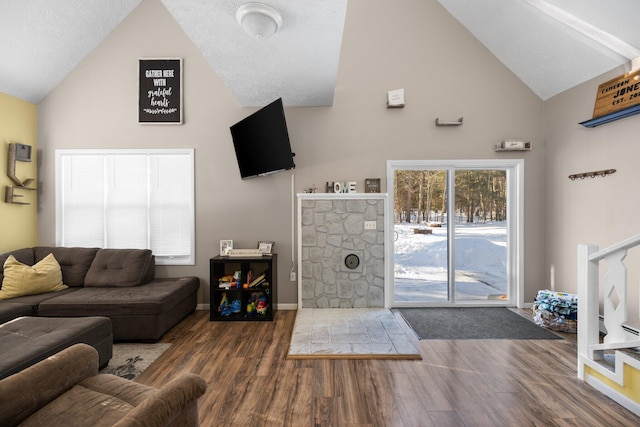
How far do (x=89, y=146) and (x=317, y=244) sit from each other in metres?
3.19

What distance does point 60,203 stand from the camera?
155 inches

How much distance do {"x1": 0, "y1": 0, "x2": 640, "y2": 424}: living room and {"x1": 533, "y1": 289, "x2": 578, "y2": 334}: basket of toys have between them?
0.61m

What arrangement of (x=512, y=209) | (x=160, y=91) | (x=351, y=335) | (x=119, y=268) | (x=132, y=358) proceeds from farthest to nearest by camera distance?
1. (x=512, y=209)
2. (x=160, y=91)
3. (x=119, y=268)
4. (x=351, y=335)
5. (x=132, y=358)

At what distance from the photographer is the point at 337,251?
13.0ft

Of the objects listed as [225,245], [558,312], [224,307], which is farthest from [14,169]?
[558,312]

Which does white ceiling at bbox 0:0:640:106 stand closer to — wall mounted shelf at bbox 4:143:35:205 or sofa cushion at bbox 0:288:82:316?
wall mounted shelf at bbox 4:143:35:205

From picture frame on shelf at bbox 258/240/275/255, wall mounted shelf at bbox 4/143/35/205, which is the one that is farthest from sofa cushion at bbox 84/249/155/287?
picture frame on shelf at bbox 258/240/275/255

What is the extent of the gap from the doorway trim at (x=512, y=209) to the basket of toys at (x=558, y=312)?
2.00ft

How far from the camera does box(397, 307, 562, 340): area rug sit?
3156 mm

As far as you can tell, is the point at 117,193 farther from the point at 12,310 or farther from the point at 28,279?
the point at 12,310

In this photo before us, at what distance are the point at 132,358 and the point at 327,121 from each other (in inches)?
129

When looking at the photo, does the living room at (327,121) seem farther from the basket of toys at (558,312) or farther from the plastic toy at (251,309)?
the basket of toys at (558,312)

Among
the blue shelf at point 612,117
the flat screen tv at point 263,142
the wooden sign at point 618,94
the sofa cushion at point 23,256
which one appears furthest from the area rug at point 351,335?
the sofa cushion at point 23,256

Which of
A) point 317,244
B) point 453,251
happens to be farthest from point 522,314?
point 317,244
